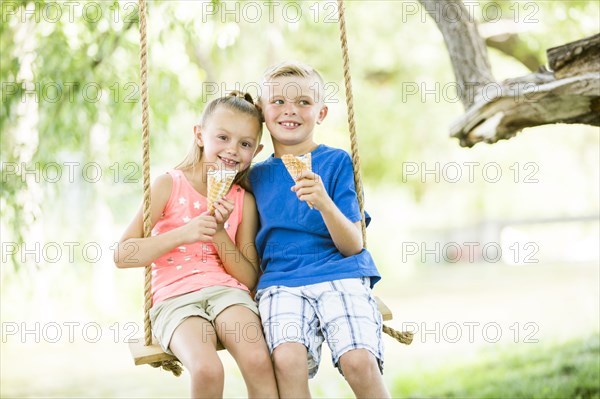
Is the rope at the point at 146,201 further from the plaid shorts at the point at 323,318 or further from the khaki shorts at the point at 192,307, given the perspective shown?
the plaid shorts at the point at 323,318

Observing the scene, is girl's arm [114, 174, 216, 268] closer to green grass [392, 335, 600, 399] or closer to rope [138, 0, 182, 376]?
rope [138, 0, 182, 376]

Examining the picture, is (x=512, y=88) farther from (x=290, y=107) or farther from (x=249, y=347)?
(x=249, y=347)

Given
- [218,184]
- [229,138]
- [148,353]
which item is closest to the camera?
[148,353]

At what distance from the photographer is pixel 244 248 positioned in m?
2.26

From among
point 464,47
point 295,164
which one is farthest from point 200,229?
point 464,47

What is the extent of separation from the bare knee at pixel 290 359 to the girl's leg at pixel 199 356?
147mm

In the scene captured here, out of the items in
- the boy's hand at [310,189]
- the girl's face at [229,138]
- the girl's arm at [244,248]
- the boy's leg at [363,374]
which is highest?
the girl's face at [229,138]

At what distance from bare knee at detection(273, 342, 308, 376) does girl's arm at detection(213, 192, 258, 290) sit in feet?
1.08

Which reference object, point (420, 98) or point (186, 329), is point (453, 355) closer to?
point (420, 98)

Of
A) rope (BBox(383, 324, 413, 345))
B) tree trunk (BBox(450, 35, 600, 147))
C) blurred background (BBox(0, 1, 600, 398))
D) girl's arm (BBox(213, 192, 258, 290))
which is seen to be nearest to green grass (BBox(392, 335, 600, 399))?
blurred background (BBox(0, 1, 600, 398))

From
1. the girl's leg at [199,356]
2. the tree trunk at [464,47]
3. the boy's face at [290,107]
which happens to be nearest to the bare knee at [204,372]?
the girl's leg at [199,356]

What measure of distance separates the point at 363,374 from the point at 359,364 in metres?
0.03

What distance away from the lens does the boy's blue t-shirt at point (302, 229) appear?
215 cm

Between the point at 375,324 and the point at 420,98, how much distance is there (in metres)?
7.21
